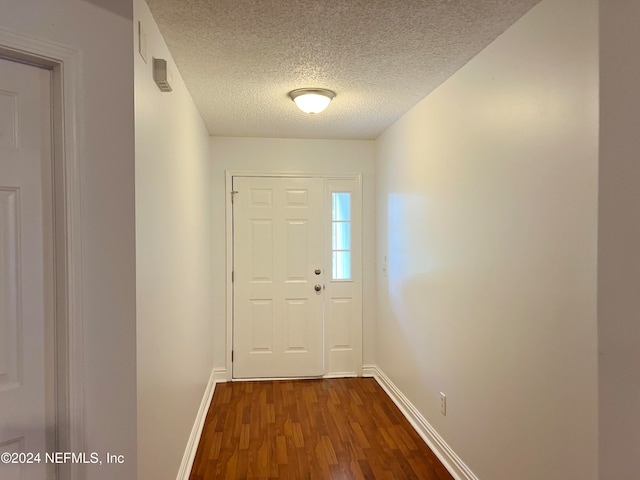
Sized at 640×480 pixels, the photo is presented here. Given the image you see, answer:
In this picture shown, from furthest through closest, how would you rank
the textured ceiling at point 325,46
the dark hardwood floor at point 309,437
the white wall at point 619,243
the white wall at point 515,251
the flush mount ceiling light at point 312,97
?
the flush mount ceiling light at point 312,97, the dark hardwood floor at point 309,437, the textured ceiling at point 325,46, the white wall at point 515,251, the white wall at point 619,243

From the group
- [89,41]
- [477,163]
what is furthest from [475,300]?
[89,41]

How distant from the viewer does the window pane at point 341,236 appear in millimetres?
3838

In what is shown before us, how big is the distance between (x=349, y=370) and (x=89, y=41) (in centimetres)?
342

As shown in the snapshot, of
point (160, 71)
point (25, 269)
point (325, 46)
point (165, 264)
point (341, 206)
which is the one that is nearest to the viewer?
point (25, 269)

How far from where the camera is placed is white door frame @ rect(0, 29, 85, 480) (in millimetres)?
1121

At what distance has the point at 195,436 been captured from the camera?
98.0 inches

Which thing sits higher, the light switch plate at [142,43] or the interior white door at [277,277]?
the light switch plate at [142,43]

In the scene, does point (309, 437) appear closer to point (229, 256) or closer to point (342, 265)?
point (342, 265)

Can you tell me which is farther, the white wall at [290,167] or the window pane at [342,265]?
the window pane at [342,265]

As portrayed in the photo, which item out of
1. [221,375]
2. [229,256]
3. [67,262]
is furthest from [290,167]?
[67,262]

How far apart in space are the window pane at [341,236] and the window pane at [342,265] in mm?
70

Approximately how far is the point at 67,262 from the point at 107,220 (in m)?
0.16

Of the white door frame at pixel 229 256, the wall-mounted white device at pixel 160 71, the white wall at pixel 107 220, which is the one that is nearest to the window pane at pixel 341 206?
the white door frame at pixel 229 256

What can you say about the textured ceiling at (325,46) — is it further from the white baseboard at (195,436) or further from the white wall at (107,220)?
the white baseboard at (195,436)
